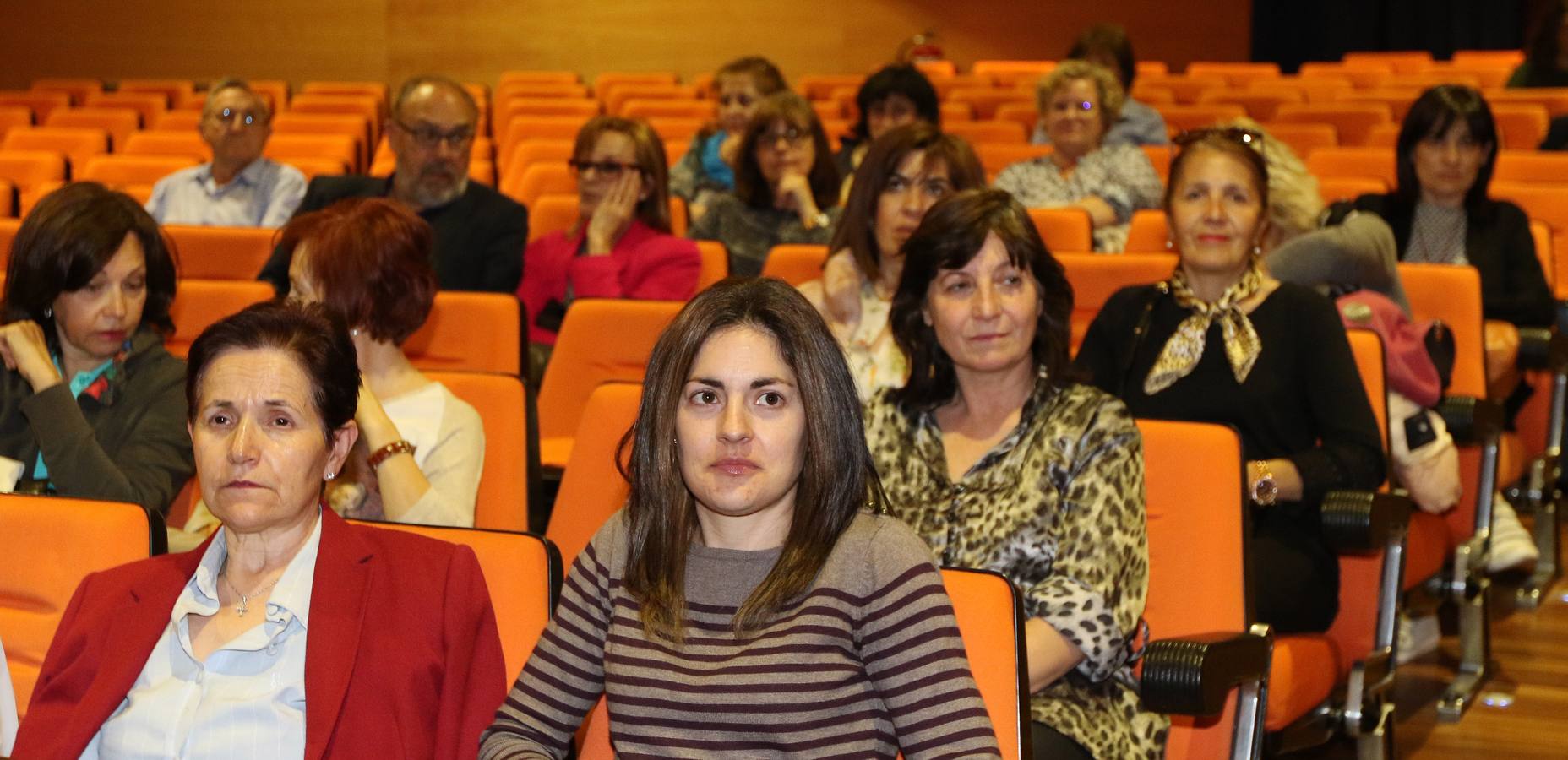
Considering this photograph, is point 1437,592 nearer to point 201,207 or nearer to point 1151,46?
point 201,207

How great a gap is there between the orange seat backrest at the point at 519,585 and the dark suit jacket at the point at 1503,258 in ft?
9.25

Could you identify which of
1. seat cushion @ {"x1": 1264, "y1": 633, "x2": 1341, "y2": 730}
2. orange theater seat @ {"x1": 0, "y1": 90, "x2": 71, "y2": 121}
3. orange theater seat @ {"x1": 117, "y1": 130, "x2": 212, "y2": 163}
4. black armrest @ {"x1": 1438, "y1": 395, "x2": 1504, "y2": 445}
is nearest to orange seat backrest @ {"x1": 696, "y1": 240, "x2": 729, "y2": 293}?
black armrest @ {"x1": 1438, "y1": 395, "x2": 1504, "y2": 445}

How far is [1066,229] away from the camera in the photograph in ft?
14.2

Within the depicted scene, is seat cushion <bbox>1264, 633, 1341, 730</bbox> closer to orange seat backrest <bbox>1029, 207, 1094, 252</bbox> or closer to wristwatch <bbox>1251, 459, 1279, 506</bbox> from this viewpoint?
wristwatch <bbox>1251, 459, 1279, 506</bbox>

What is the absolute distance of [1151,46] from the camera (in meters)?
13.5

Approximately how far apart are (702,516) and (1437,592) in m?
2.20

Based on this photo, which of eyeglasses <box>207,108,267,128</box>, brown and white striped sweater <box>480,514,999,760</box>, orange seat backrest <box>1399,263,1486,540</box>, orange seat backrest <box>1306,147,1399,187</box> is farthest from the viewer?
orange seat backrest <box>1306,147,1399,187</box>

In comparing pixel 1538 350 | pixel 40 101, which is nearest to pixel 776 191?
pixel 1538 350

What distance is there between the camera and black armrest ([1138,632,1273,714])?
1.86 m

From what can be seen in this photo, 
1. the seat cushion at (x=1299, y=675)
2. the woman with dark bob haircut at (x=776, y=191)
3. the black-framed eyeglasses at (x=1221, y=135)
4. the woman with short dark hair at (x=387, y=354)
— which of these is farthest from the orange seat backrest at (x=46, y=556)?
the woman with dark bob haircut at (x=776, y=191)

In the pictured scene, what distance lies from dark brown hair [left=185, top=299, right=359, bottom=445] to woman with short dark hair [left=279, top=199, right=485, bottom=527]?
0.48m

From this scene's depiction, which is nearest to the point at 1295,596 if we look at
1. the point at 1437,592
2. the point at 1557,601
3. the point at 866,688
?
the point at 1437,592

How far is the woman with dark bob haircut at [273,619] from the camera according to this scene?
1.78 meters

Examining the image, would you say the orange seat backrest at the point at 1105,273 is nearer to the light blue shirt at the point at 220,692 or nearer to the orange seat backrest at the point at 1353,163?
the light blue shirt at the point at 220,692
